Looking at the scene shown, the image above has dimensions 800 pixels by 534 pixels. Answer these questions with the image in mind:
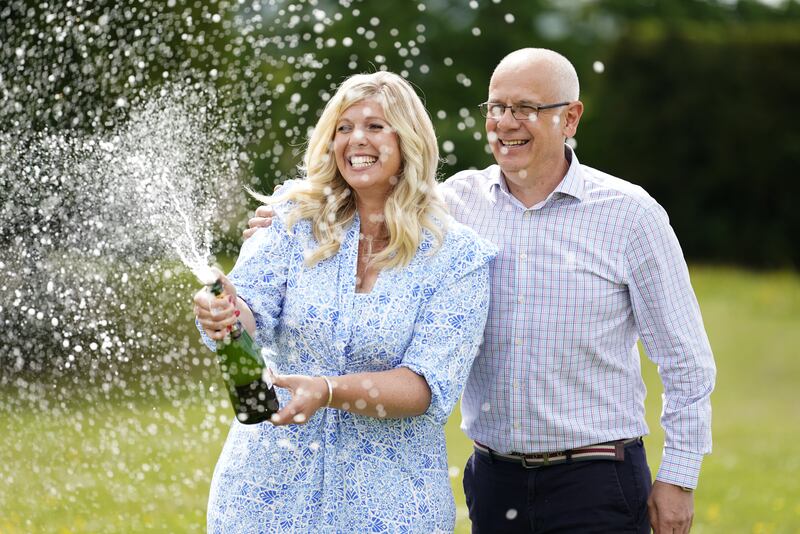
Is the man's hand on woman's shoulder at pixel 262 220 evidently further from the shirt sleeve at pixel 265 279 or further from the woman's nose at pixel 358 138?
the woman's nose at pixel 358 138

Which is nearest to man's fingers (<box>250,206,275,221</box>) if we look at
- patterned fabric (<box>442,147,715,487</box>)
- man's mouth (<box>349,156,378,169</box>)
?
man's mouth (<box>349,156,378,169</box>)

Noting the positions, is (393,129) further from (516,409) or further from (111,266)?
(111,266)

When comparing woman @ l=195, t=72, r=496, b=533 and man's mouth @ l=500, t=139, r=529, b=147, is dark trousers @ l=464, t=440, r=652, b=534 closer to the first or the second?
woman @ l=195, t=72, r=496, b=533

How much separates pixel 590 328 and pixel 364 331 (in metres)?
0.87

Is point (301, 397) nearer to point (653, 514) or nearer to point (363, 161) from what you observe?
point (363, 161)

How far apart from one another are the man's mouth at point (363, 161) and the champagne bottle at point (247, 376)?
0.61m

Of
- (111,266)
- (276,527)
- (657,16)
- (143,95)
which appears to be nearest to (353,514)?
(276,527)

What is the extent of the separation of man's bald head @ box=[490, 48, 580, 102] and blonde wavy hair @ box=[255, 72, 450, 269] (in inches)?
20.3

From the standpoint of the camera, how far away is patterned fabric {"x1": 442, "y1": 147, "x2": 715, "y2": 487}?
12.0ft

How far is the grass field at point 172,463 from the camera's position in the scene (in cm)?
720

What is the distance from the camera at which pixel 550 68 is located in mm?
3812

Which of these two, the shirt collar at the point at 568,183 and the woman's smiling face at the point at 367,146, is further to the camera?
the shirt collar at the point at 568,183

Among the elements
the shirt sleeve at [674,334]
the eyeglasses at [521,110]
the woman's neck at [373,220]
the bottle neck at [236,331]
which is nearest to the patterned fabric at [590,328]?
the shirt sleeve at [674,334]

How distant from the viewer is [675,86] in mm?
21812
